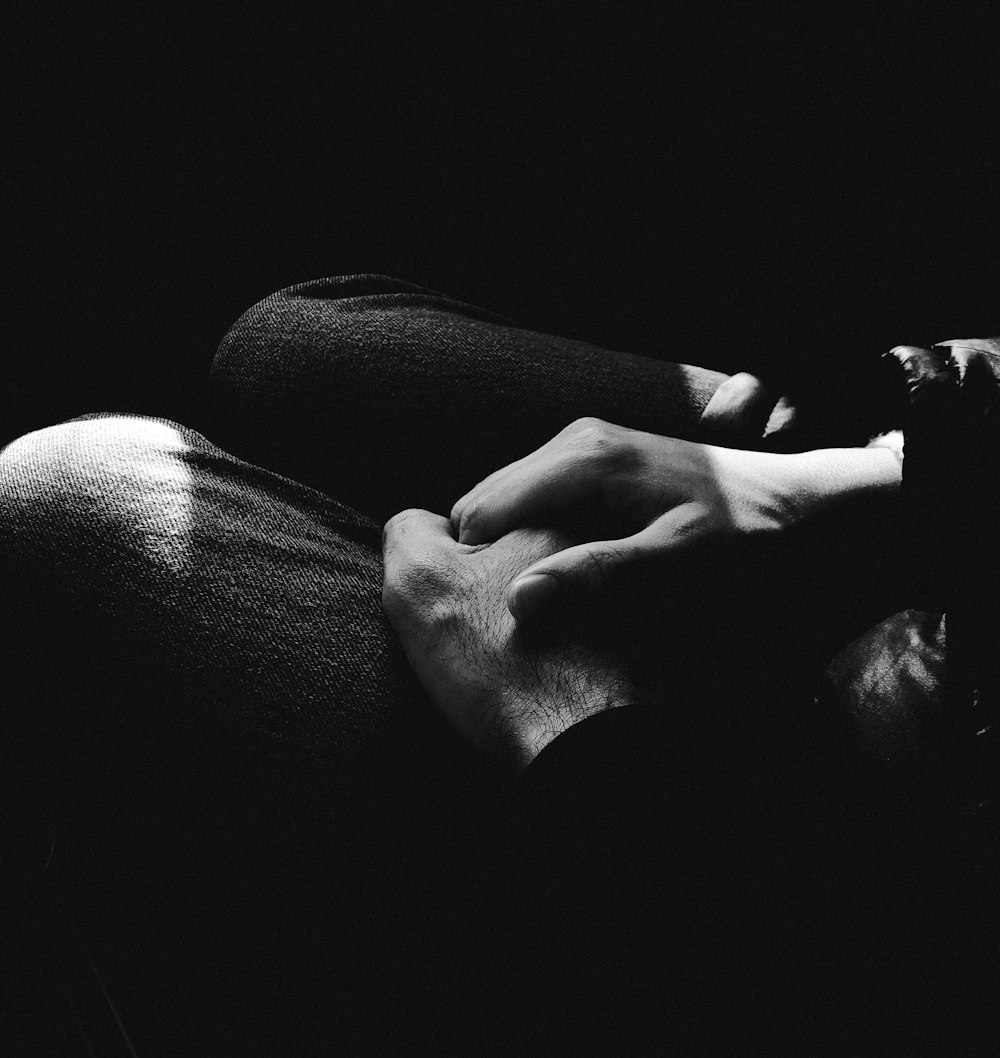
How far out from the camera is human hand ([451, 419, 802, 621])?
496 mm

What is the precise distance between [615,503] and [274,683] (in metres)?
0.26

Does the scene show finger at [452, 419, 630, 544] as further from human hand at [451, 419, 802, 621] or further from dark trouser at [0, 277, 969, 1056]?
dark trouser at [0, 277, 969, 1056]

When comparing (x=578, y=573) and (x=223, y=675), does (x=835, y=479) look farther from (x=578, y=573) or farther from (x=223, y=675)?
(x=223, y=675)

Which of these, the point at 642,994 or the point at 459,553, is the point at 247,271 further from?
the point at 642,994

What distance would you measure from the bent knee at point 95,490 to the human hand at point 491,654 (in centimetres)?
17

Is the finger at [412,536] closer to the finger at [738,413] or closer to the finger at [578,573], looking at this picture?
the finger at [578,573]

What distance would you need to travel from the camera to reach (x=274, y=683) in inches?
20.7

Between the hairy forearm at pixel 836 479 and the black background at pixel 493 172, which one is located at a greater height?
the black background at pixel 493 172

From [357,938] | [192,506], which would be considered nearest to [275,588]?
[192,506]

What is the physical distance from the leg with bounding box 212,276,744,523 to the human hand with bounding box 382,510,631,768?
0.55 ft

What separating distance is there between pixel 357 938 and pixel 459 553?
0.30m

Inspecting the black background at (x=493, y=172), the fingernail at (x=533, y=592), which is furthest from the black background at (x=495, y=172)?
the fingernail at (x=533, y=592)

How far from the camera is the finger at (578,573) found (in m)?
0.49

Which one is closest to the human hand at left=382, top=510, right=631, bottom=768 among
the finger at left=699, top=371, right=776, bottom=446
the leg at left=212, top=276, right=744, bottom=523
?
the leg at left=212, top=276, right=744, bottom=523
